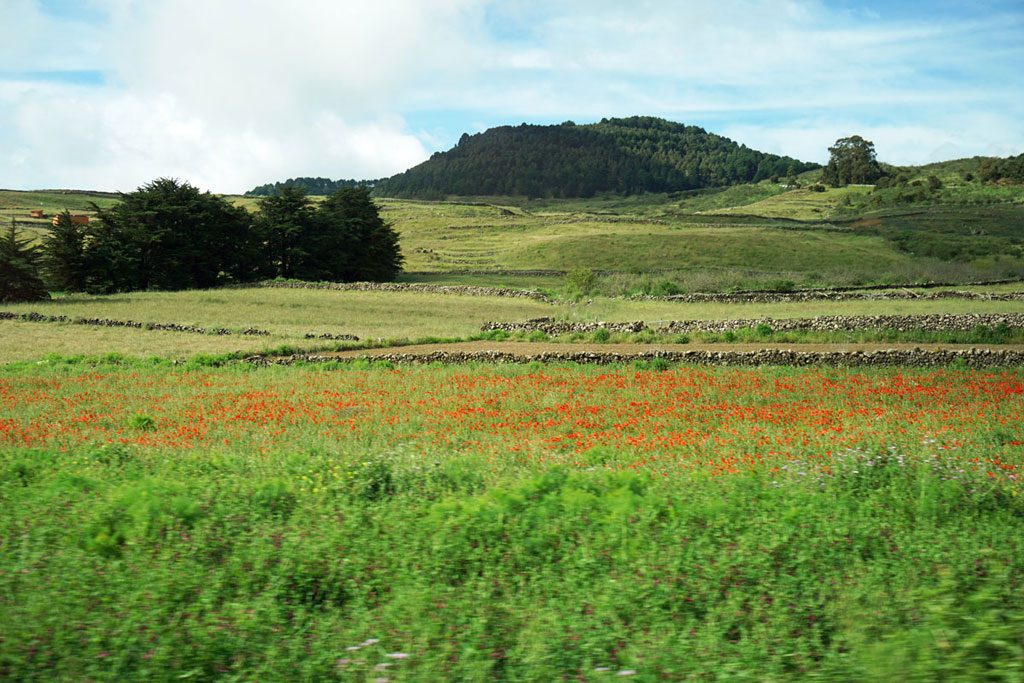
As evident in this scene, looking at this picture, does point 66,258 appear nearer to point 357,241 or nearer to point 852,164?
point 357,241

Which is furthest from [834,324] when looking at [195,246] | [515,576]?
[195,246]

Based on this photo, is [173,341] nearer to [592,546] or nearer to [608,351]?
[608,351]

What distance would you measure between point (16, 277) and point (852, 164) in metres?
138

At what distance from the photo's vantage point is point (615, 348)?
27.2 metres

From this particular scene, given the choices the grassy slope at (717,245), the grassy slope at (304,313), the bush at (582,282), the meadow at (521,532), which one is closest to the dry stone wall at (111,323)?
the grassy slope at (304,313)

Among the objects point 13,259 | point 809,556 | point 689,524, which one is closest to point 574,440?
point 689,524

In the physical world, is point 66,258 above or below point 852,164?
below

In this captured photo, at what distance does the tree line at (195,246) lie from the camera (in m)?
54.2

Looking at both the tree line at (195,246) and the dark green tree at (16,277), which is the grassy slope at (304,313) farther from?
the tree line at (195,246)

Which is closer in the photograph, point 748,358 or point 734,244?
point 748,358

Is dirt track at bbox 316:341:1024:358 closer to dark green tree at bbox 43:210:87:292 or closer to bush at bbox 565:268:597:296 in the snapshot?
bush at bbox 565:268:597:296

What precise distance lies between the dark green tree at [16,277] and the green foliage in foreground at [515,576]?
147ft

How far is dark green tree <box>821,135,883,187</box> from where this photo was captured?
476 feet

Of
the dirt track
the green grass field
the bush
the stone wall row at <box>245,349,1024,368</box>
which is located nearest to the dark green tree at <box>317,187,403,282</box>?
the green grass field
